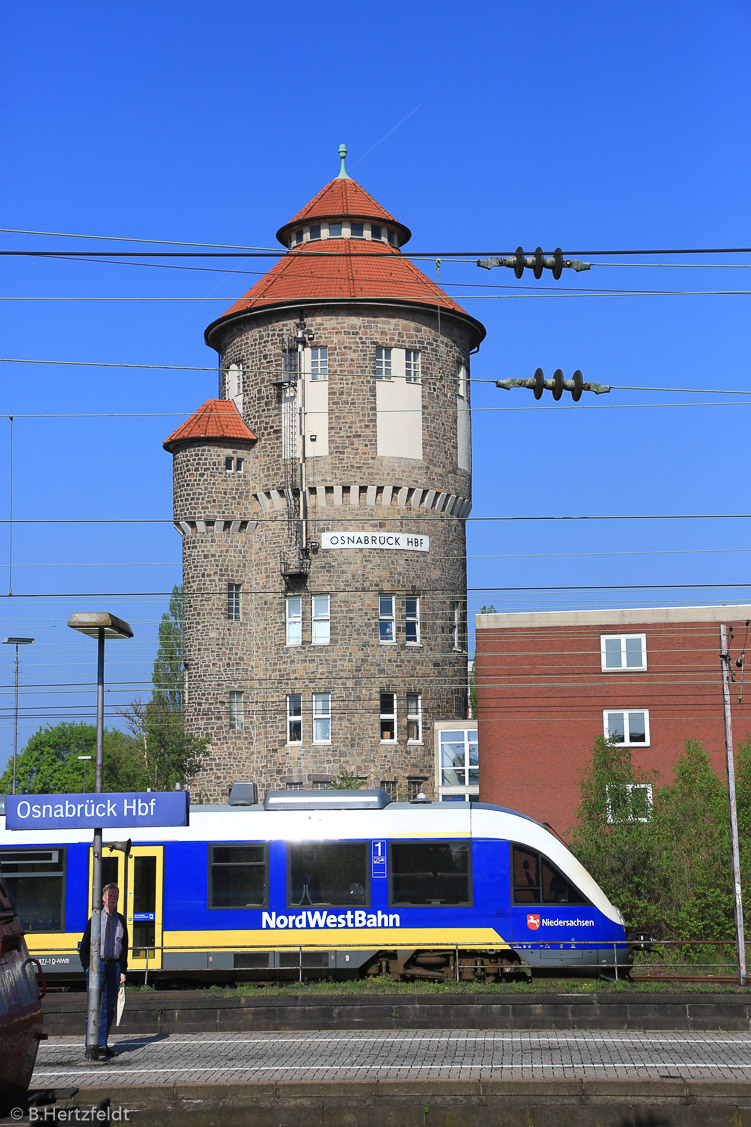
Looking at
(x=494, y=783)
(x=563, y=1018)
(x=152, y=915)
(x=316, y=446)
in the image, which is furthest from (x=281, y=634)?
(x=563, y=1018)

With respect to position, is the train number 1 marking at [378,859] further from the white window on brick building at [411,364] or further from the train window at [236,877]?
the white window on brick building at [411,364]

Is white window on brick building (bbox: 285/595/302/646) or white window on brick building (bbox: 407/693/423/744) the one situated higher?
white window on brick building (bbox: 285/595/302/646)

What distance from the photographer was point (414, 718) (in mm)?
52219

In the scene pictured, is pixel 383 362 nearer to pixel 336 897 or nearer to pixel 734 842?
pixel 734 842

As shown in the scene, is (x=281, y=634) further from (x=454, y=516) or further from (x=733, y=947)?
(x=733, y=947)

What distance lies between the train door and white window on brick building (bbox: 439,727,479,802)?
2878 centimetres

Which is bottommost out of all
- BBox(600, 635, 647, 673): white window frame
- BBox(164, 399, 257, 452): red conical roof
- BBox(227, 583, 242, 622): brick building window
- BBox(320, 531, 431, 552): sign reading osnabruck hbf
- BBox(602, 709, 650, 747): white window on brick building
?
BBox(602, 709, 650, 747): white window on brick building

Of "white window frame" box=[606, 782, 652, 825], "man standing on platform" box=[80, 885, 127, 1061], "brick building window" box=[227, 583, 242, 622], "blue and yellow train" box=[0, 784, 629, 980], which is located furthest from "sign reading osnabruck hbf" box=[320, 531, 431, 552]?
"man standing on platform" box=[80, 885, 127, 1061]

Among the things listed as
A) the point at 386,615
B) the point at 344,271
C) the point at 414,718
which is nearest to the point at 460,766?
the point at 414,718

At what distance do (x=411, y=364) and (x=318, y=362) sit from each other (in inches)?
150

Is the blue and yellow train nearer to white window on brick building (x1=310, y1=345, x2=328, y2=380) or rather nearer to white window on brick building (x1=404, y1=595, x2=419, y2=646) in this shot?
white window on brick building (x1=404, y1=595, x2=419, y2=646)

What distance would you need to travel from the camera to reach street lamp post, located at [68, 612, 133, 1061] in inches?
559

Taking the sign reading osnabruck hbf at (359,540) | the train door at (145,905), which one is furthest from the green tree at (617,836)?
the train door at (145,905)

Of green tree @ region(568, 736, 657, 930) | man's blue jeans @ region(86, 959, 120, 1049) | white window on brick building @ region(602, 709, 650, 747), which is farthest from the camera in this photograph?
white window on brick building @ region(602, 709, 650, 747)
